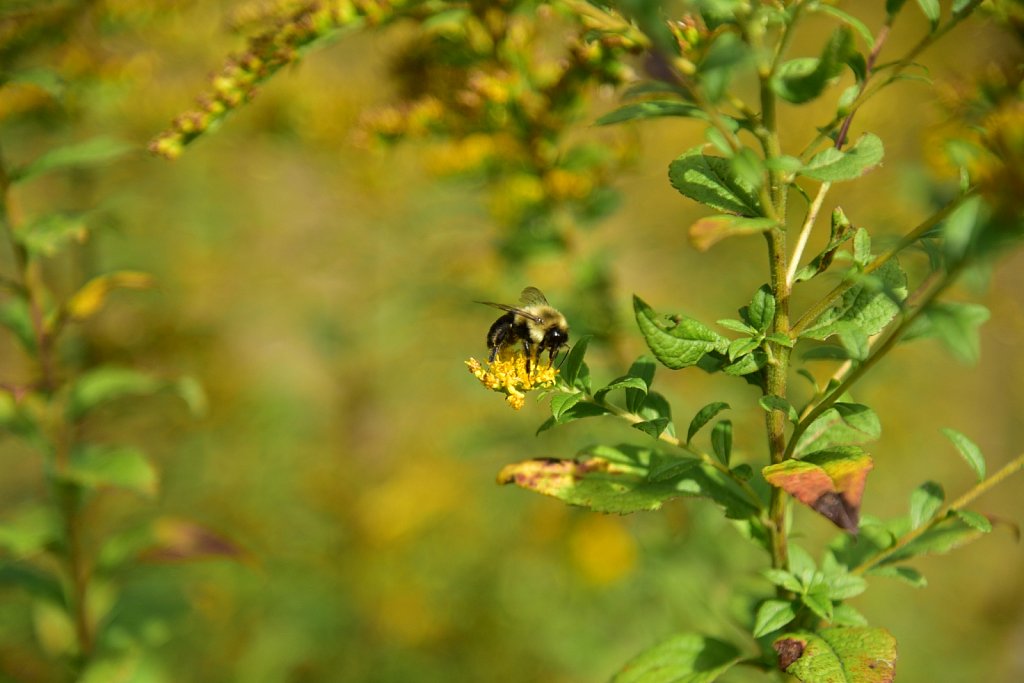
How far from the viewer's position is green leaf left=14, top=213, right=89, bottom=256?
1157 mm

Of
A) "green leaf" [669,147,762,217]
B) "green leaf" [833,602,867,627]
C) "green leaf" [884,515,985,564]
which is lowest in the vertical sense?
"green leaf" [833,602,867,627]

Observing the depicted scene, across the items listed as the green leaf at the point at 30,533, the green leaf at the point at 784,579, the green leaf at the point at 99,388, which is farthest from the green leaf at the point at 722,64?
the green leaf at the point at 30,533

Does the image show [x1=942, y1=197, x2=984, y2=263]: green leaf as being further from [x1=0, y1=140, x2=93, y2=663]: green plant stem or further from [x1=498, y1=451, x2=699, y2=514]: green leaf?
[x1=0, y1=140, x2=93, y2=663]: green plant stem

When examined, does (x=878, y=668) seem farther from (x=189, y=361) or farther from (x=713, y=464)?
(x=189, y=361)

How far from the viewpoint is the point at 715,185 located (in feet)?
2.38

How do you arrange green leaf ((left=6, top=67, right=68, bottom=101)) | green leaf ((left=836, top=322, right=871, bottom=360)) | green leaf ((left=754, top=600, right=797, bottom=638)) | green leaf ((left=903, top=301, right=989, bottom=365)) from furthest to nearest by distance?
green leaf ((left=6, top=67, right=68, bottom=101)), green leaf ((left=754, top=600, right=797, bottom=638)), green leaf ((left=836, top=322, right=871, bottom=360)), green leaf ((left=903, top=301, right=989, bottom=365))

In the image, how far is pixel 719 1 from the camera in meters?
0.59

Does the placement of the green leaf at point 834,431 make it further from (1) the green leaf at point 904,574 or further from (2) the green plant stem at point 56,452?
(2) the green plant stem at point 56,452

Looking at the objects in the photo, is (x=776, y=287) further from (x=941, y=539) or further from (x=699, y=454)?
(x=941, y=539)

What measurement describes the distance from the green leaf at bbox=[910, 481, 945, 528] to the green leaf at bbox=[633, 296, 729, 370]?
0.31 metres

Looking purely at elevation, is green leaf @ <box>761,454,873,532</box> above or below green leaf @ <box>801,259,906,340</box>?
below

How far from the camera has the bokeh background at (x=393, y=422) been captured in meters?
1.82

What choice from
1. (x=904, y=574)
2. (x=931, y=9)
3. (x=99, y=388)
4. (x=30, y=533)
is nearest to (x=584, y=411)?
(x=904, y=574)

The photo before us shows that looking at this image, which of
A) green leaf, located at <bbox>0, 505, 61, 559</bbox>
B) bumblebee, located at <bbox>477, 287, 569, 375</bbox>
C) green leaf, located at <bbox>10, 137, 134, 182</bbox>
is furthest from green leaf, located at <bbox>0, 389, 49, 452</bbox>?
bumblebee, located at <bbox>477, 287, 569, 375</bbox>
